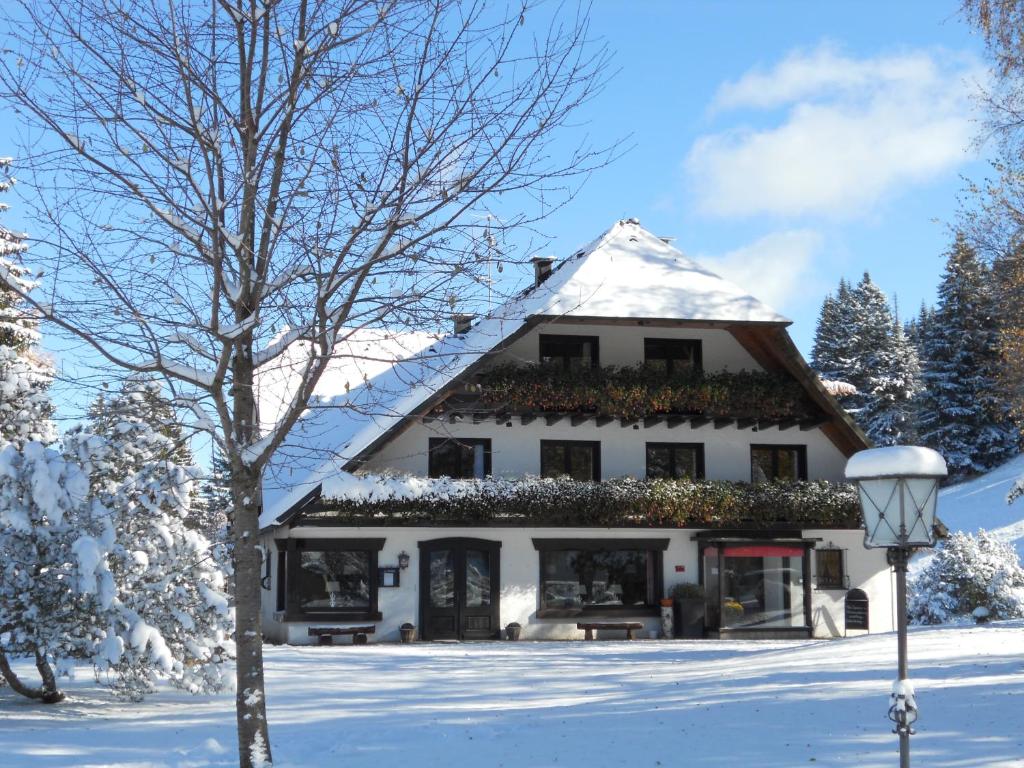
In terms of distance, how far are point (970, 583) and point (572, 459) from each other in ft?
30.7

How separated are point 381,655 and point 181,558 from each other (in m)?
7.59

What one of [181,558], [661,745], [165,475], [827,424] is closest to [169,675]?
[181,558]

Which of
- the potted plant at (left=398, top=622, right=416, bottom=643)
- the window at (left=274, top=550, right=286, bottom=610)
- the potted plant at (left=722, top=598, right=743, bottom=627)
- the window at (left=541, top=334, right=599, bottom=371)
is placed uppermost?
the window at (left=541, top=334, right=599, bottom=371)

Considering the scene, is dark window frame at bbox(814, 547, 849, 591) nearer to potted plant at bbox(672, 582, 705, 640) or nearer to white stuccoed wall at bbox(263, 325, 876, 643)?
white stuccoed wall at bbox(263, 325, 876, 643)

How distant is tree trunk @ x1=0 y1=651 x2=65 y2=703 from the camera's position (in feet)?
48.5

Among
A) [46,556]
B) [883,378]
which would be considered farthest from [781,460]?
[883,378]

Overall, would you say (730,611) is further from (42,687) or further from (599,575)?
(42,687)

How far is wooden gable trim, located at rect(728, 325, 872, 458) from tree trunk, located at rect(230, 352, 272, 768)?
1943cm

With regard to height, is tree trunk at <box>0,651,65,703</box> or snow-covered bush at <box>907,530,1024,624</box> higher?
snow-covered bush at <box>907,530,1024,624</box>

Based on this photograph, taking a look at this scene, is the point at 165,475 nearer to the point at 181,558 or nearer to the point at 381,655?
the point at 181,558

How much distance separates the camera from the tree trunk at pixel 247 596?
9914 millimetres

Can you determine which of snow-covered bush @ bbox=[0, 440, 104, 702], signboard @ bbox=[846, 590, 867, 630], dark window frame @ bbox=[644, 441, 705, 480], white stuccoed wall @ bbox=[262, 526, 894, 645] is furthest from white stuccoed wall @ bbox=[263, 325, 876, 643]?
snow-covered bush @ bbox=[0, 440, 104, 702]

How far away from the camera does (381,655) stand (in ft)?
72.1

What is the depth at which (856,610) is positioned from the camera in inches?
1120
